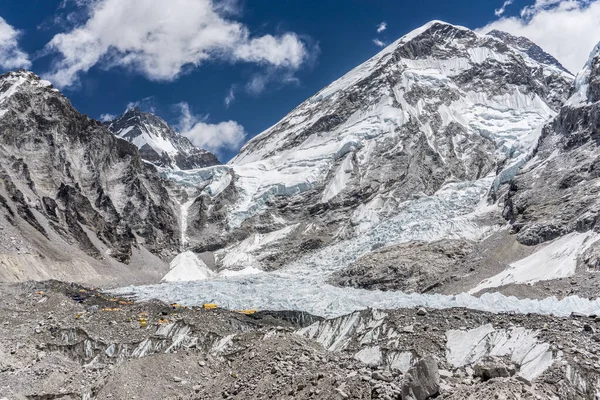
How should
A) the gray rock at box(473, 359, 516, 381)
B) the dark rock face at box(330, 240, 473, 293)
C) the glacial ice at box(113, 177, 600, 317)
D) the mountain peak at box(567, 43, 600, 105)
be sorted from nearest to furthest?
the gray rock at box(473, 359, 516, 381) → the glacial ice at box(113, 177, 600, 317) → the dark rock face at box(330, 240, 473, 293) → the mountain peak at box(567, 43, 600, 105)

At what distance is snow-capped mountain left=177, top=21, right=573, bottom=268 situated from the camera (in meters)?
102

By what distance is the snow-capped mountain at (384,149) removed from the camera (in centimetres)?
10188

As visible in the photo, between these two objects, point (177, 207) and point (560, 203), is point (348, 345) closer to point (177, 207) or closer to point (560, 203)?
point (560, 203)

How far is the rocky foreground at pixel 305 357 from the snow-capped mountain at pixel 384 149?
54.9m

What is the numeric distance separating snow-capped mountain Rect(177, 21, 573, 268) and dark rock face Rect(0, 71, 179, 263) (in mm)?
12265

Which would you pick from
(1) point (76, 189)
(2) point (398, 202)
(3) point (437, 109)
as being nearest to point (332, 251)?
(2) point (398, 202)

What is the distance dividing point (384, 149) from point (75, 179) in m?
63.6

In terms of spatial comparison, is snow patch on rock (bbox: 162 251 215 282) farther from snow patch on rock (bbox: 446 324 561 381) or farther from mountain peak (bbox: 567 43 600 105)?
snow patch on rock (bbox: 446 324 561 381)

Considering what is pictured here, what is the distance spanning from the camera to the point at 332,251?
8694 cm

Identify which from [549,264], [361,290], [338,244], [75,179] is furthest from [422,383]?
[75,179]

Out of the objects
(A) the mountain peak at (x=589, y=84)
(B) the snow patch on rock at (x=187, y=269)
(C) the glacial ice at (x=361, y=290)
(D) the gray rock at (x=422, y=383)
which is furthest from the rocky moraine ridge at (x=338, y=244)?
(B) the snow patch on rock at (x=187, y=269)

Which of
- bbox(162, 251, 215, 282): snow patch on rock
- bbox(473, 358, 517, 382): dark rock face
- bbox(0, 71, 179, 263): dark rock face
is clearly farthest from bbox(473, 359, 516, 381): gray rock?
bbox(0, 71, 179, 263): dark rock face

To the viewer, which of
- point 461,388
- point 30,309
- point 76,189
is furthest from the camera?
point 76,189

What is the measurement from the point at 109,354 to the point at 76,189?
7659cm
